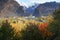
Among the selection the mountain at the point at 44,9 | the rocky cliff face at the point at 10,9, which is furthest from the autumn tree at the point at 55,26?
the mountain at the point at 44,9

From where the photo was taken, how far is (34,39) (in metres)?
29.7

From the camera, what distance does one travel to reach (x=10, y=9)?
84.1 meters

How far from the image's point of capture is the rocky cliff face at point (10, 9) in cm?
8103

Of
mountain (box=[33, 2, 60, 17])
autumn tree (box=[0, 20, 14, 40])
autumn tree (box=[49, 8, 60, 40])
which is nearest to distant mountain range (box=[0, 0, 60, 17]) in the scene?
mountain (box=[33, 2, 60, 17])

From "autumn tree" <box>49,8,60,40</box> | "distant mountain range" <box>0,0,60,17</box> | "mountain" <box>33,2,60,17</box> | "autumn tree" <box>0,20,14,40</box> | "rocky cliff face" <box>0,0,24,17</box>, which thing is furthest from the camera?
"mountain" <box>33,2,60,17</box>

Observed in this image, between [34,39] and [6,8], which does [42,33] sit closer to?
[34,39]

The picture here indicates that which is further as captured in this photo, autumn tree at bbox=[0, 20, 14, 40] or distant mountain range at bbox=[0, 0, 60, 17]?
distant mountain range at bbox=[0, 0, 60, 17]

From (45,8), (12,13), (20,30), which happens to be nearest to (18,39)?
(20,30)

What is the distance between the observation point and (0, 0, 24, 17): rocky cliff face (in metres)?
81.0

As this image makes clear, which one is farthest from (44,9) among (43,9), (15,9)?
(15,9)

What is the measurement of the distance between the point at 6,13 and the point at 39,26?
5123 centimetres

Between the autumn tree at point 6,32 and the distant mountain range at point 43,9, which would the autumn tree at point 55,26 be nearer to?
the autumn tree at point 6,32

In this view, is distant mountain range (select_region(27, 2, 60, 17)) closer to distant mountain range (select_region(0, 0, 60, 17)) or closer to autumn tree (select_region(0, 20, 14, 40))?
distant mountain range (select_region(0, 0, 60, 17))

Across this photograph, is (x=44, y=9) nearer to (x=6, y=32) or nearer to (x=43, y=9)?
(x=43, y=9)
